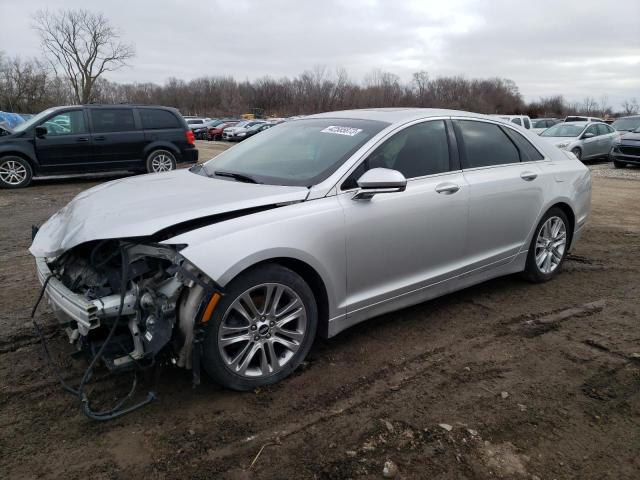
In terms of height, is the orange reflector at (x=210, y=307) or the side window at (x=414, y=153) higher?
the side window at (x=414, y=153)

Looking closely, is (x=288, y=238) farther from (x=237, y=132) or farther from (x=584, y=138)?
(x=237, y=132)

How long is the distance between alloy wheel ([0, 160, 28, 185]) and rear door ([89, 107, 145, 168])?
1.51 m

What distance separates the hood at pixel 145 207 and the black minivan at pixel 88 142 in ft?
27.3

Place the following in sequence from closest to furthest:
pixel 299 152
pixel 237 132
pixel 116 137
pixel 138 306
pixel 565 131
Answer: pixel 138 306, pixel 299 152, pixel 116 137, pixel 565 131, pixel 237 132

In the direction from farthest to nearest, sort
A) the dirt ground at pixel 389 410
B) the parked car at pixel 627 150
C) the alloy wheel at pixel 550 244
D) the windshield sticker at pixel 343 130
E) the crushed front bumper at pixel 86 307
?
the parked car at pixel 627 150, the alloy wheel at pixel 550 244, the windshield sticker at pixel 343 130, the crushed front bumper at pixel 86 307, the dirt ground at pixel 389 410

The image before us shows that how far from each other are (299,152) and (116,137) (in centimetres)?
896

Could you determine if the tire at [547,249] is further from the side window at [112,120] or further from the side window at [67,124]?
the side window at [67,124]

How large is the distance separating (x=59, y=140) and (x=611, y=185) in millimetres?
12833

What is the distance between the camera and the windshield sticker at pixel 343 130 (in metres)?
3.75

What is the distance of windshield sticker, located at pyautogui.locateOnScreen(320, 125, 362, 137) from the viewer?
3748 millimetres

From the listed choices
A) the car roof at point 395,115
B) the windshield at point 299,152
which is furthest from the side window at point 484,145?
the windshield at point 299,152

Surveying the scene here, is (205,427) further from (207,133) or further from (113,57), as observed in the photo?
(113,57)

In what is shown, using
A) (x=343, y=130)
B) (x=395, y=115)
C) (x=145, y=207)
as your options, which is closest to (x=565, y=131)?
(x=395, y=115)

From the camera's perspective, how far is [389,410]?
9.37ft
